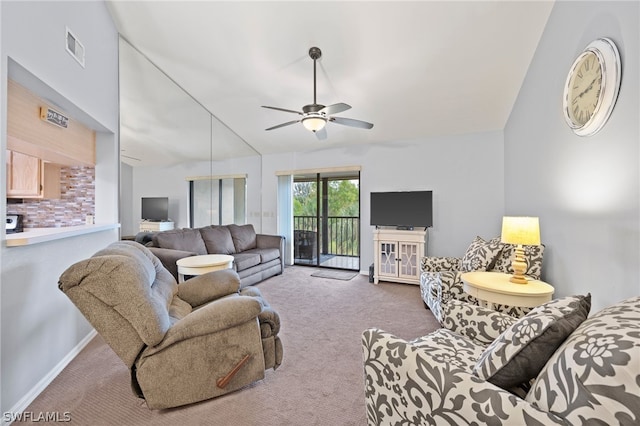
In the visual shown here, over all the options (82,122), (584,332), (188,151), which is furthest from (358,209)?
(584,332)

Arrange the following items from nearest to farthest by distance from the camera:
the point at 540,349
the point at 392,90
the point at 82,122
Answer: the point at 540,349 < the point at 82,122 < the point at 392,90

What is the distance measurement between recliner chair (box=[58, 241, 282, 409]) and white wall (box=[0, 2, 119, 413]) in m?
0.54

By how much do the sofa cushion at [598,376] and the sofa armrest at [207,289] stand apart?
201 centimetres

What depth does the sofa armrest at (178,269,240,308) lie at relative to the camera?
218 centimetres

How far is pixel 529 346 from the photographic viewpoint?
2.90 feet

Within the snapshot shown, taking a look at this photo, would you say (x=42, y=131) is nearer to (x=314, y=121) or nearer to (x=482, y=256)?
(x=314, y=121)

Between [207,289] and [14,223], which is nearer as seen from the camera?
[207,289]

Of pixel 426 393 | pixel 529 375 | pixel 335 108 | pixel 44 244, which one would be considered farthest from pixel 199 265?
pixel 529 375

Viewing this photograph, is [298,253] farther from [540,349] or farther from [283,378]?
[540,349]

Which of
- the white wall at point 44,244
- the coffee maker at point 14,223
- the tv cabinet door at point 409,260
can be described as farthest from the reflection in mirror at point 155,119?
the tv cabinet door at point 409,260

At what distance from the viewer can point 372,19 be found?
8.57ft

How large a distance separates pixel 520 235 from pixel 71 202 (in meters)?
4.37

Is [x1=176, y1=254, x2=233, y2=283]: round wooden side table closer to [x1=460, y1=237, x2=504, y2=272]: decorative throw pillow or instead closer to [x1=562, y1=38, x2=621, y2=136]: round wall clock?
[x1=460, y1=237, x2=504, y2=272]: decorative throw pillow

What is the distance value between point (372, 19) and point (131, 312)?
3050 mm
